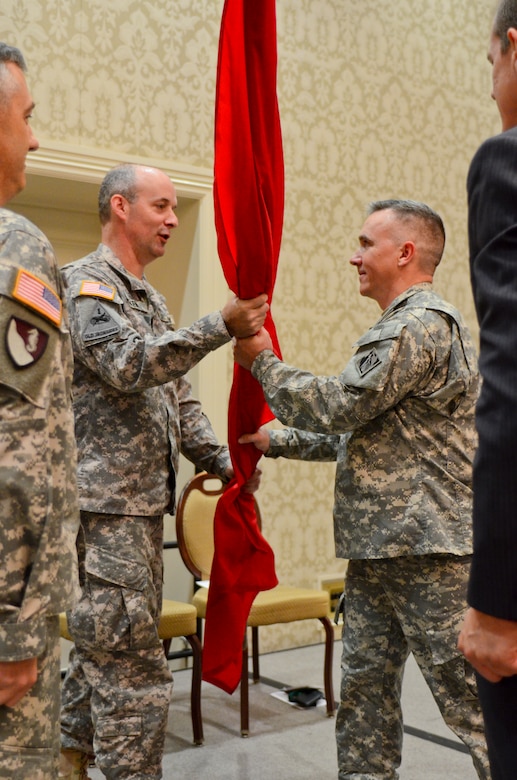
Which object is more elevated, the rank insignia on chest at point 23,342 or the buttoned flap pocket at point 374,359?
the buttoned flap pocket at point 374,359

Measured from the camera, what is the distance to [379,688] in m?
2.38

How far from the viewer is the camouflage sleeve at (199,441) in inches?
113

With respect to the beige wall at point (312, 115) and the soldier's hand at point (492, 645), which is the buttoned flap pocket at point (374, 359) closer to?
the soldier's hand at point (492, 645)

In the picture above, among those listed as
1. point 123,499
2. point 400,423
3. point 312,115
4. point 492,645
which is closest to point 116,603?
point 123,499

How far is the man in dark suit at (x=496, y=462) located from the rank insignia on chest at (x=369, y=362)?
1009 millimetres

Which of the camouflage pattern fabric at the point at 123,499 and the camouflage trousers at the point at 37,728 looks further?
the camouflage pattern fabric at the point at 123,499

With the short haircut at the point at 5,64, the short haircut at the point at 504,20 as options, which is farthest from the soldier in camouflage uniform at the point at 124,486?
the short haircut at the point at 504,20

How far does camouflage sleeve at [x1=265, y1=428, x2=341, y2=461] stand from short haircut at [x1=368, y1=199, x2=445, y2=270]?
62 cm

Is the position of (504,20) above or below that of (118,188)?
below

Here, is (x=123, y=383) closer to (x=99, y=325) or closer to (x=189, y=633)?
(x=99, y=325)

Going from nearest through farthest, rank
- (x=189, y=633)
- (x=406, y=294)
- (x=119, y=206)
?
(x=406, y=294) < (x=119, y=206) < (x=189, y=633)

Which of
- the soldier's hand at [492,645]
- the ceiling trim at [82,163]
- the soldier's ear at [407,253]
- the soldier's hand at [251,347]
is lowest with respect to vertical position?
the soldier's hand at [492,645]

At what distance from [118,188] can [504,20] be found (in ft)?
5.19

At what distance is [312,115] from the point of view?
4820 mm
